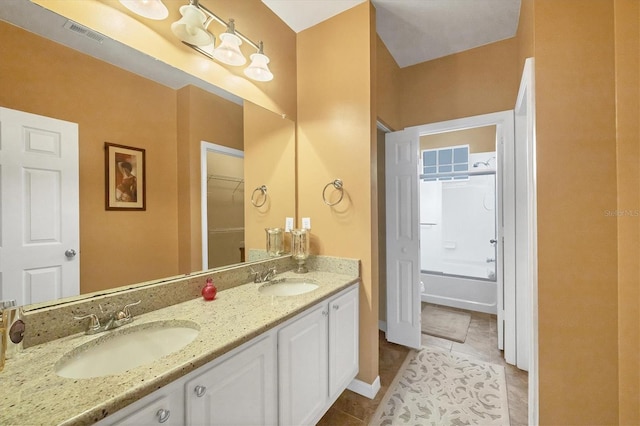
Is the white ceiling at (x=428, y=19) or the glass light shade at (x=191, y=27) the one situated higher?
the white ceiling at (x=428, y=19)

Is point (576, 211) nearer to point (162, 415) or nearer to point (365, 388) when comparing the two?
point (365, 388)

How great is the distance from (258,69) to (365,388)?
238 centimetres

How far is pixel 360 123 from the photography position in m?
1.85

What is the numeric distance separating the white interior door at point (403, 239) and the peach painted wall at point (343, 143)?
747mm

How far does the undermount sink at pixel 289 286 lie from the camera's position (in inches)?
66.4

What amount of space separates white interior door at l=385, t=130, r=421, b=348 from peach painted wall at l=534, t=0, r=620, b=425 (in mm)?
1217

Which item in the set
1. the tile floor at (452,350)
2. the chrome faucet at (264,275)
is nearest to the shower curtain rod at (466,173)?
the tile floor at (452,350)

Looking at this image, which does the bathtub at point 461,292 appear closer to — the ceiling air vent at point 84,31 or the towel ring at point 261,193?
the towel ring at point 261,193

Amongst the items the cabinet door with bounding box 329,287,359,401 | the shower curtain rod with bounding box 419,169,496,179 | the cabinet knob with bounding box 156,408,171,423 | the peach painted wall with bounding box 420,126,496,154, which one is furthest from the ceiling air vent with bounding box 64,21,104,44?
the peach painted wall with bounding box 420,126,496,154

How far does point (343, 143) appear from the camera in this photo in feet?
6.30

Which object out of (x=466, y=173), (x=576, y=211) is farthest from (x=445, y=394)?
(x=466, y=173)

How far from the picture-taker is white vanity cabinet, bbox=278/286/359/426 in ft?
3.91

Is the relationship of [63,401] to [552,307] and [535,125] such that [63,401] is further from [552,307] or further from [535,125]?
[535,125]

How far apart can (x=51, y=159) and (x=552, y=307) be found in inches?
89.7
